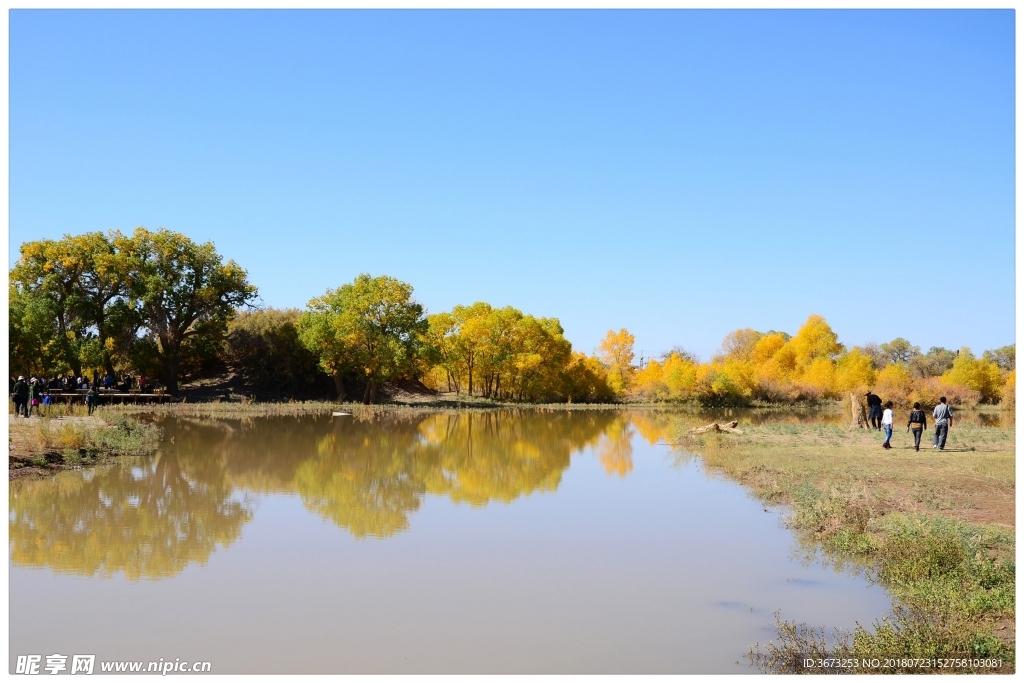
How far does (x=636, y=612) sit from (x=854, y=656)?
198 cm

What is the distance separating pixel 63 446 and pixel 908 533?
49.8 feet

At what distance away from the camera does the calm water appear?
7.14 metres

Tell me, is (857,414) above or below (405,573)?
above

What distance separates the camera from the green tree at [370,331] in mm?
47562

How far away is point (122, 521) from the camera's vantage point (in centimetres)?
1216

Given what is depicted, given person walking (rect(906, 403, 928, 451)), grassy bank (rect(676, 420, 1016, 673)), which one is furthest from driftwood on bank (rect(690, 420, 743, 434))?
person walking (rect(906, 403, 928, 451))

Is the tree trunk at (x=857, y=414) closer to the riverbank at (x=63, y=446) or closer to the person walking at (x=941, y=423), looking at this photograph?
the person walking at (x=941, y=423)

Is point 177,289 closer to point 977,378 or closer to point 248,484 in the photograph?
point 248,484

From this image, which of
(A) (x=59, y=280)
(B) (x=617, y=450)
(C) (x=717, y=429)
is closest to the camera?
(B) (x=617, y=450)

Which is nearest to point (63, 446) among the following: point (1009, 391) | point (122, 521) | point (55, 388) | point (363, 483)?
point (363, 483)

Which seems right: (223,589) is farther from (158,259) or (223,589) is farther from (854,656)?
(158,259)

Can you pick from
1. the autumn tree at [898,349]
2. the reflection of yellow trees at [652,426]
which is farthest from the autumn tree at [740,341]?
the reflection of yellow trees at [652,426]

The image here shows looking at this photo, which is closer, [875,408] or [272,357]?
[875,408]

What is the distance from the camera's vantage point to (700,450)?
24.0 m
